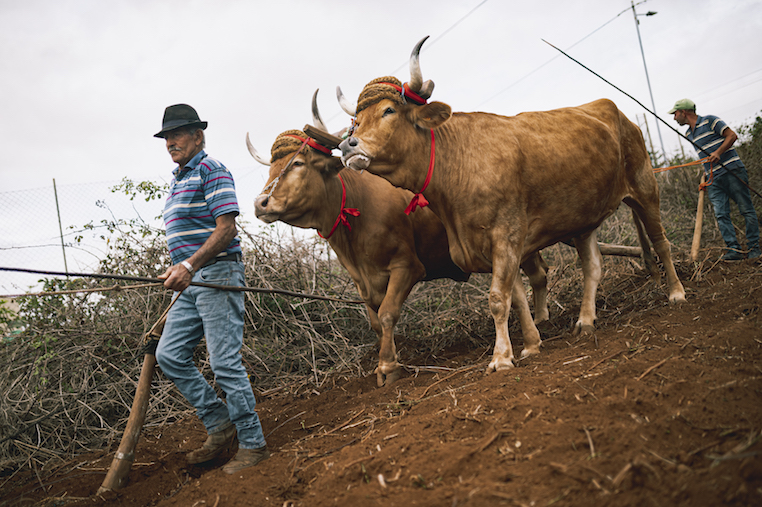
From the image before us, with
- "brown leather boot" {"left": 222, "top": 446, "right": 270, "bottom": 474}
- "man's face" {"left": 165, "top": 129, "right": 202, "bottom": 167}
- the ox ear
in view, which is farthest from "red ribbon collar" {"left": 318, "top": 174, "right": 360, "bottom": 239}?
"brown leather boot" {"left": 222, "top": 446, "right": 270, "bottom": 474}

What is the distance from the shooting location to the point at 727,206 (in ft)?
23.6

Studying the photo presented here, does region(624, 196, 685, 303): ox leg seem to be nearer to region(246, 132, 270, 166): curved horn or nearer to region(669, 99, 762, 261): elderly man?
region(669, 99, 762, 261): elderly man

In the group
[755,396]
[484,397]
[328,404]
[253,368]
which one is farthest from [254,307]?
[755,396]

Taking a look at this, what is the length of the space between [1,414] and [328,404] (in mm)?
3331

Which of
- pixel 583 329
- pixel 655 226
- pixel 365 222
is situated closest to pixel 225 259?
pixel 365 222

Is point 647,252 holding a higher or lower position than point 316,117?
lower

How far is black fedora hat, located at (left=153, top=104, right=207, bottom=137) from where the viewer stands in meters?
3.94

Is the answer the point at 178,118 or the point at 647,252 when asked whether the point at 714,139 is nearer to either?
the point at 647,252

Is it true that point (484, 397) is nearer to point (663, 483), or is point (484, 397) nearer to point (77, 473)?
point (663, 483)

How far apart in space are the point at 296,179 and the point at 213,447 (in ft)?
7.76

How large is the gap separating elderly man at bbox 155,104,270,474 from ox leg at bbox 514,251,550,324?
339cm

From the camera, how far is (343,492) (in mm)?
2500

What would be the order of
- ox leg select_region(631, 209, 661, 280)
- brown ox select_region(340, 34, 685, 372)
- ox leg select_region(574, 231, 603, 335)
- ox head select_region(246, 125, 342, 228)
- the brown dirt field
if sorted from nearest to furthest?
the brown dirt field
brown ox select_region(340, 34, 685, 372)
ox head select_region(246, 125, 342, 228)
ox leg select_region(574, 231, 603, 335)
ox leg select_region(631, 209, 661, 280)

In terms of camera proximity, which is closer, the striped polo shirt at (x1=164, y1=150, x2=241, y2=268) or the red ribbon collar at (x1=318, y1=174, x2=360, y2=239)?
the striped polo shirt at (x1=164, y1=150, x2=241, y2=268)
